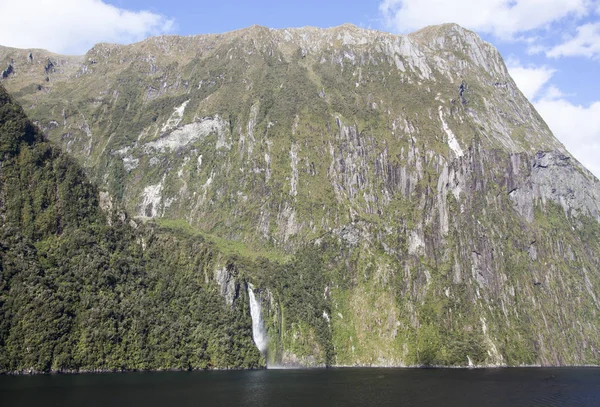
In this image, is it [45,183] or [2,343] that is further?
[45,183]

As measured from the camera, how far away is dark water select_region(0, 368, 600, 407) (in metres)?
108

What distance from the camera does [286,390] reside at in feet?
433

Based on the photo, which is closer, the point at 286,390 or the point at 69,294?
the point at 286,390

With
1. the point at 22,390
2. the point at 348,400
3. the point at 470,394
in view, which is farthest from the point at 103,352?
the point at 470,394

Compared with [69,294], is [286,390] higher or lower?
lower

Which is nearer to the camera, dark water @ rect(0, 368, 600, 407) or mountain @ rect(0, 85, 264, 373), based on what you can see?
dark water @ rect(0, 368, 600, 407)

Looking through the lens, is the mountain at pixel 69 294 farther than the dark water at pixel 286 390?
Yes

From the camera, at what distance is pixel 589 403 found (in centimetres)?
12225

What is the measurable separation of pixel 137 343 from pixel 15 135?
277 feet

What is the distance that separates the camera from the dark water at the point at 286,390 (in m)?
108

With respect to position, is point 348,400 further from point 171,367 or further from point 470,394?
point 171,367

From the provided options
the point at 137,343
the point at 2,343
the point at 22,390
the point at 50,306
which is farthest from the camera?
the point at 137,343

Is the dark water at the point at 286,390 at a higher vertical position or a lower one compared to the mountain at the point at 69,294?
lower

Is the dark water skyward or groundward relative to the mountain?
groundward
